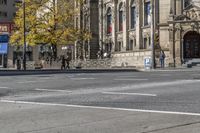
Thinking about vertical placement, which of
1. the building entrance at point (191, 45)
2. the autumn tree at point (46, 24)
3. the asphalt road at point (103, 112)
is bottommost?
the asphalt road at point (103, 112)

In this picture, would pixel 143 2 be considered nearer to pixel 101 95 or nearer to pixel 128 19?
pixel 128 19

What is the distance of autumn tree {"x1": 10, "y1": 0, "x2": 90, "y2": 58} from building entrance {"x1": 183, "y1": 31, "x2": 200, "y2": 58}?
56.4 ft

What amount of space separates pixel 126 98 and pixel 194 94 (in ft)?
8.24

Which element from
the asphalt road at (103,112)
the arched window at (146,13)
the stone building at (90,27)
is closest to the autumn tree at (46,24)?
the arched window at (146,13)

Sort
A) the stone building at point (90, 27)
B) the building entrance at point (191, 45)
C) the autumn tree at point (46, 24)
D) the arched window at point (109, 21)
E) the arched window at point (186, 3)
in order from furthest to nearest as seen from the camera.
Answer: the stone building at point (90, 27) < the arched window at point (109, 21) < the autumn tree at point (46, 24) < the building entrance at point (191, 45) < the arched window at point (186, 3)

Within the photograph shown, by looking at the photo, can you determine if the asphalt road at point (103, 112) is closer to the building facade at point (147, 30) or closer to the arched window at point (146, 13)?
the building facade at point (147, 30)

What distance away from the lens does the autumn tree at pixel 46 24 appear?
67312mm

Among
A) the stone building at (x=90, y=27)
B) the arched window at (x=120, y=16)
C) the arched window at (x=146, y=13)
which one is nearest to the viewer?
the arched window at (x=146, y=13)

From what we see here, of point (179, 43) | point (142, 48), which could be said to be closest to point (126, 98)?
point (179, 43)

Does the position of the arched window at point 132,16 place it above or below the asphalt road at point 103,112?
above

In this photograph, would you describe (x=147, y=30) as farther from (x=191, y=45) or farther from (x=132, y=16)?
(x=191, y=45)

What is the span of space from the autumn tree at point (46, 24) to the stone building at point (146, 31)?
7677 mm

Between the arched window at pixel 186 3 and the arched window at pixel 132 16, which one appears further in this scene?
the arched window at pixel 132 16

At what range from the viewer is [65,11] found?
70250 millimetres
